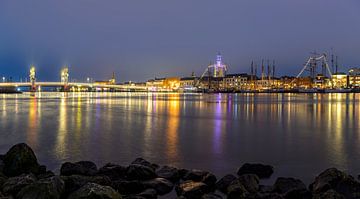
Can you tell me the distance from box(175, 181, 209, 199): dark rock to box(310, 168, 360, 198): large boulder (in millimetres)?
1914

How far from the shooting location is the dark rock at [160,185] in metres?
6.80

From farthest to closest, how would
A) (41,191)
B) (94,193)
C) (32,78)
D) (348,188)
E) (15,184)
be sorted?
(32,78), (348,188), (15,184), (41,191), (94,193)

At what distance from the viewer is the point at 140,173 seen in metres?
7.53

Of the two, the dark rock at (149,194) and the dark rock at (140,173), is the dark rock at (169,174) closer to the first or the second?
the dark rock at (140,173)

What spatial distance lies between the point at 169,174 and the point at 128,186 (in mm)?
1189

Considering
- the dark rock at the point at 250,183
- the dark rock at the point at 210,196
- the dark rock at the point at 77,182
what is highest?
the dark rock at the point at 77,182

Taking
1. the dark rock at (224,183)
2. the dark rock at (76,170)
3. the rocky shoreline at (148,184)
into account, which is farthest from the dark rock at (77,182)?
the dark rock at (224,183)

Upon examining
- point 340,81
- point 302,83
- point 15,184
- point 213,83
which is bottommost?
point 15,184

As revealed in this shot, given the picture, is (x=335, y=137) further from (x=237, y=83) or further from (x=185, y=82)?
(x=185, y=82)

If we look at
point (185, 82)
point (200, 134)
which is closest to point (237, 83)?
point (185, 82)

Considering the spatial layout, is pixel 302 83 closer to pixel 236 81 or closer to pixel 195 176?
pixel 236 81

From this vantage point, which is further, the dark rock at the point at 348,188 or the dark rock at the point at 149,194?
the dark rock at the point at 149,194

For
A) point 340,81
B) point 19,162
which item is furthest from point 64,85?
point 19,162

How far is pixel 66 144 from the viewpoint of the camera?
39.5 feet
